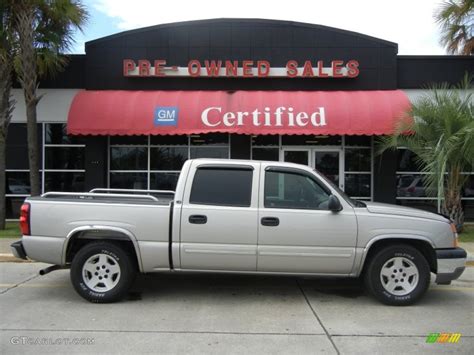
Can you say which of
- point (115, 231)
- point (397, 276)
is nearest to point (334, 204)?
point (397, 276)

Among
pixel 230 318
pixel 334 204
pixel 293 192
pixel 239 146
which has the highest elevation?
pixel 239 146

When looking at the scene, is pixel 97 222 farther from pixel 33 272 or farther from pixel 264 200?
pixel 33 272

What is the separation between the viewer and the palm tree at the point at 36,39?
12.1 meters

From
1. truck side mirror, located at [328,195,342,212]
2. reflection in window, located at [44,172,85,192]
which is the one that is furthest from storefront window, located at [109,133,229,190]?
truck side mirror, located at [328,195,342,212]

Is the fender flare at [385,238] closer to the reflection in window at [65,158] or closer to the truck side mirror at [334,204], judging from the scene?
the truck side mirror at [334,204]

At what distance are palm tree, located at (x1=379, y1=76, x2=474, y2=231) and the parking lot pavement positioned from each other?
4.23 m

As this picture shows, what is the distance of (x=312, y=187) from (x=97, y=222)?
283cm

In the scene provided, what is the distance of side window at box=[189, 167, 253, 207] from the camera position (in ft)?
20.1

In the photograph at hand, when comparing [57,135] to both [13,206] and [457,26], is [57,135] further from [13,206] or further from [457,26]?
[457,26]

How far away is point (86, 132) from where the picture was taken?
510 inches

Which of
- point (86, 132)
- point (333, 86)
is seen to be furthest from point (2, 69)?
point (333, 86)

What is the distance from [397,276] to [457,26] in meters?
11.1

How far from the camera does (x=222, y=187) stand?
20.3ft

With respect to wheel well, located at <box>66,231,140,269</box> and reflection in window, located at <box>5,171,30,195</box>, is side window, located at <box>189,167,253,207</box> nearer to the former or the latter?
wheel well, located at <box>66,231,140,269</box>
